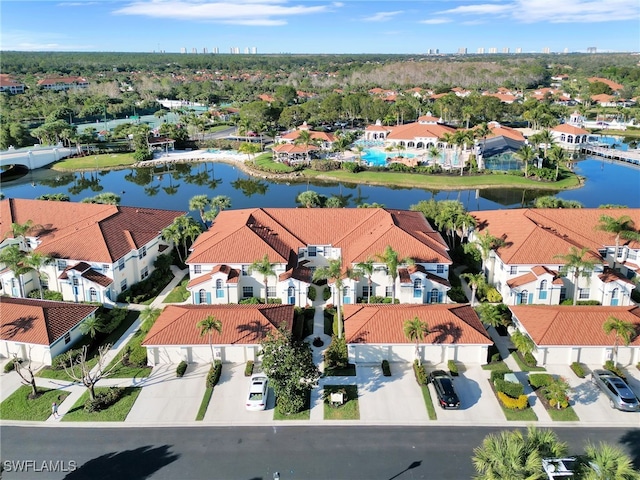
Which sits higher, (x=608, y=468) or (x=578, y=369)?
(x=608, y=468)

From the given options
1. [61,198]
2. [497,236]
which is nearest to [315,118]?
[61,198]

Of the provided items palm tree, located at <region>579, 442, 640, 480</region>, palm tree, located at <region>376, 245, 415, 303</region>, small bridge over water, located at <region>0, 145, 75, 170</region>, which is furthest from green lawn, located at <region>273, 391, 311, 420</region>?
small bridge over water, located at <region>0, 145, 75, 170</region>

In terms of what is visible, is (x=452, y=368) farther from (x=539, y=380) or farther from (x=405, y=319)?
(x=539, y=380)

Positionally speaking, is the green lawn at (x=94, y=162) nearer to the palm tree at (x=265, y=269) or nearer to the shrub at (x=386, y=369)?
the palm tree at (x=265, y=269)

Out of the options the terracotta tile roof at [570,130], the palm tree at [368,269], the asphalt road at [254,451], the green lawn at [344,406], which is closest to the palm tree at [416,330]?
the green lawn at [344,406]

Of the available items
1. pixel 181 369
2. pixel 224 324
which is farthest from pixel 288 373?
pixel 181 369

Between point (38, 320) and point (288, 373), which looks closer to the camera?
point (288, 373)

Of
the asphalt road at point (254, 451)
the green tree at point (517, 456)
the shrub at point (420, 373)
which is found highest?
the green tree at point (517, 456)
